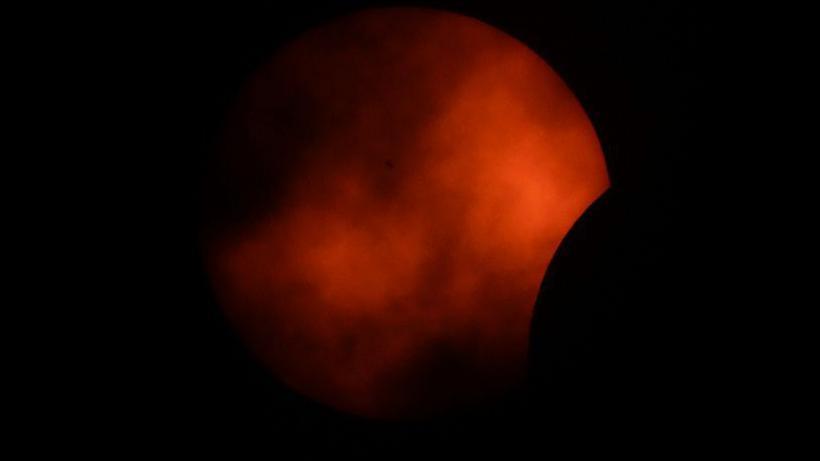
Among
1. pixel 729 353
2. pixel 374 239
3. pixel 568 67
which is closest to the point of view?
pixel 374 239

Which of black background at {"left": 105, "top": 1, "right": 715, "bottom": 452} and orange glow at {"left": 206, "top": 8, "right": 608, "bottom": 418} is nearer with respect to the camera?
orange glow at {"left": 206, "top": 8, "right": 608, "bottom": 418}

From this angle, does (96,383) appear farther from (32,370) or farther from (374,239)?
(374,239)

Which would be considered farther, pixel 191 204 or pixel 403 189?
pixel 191 204

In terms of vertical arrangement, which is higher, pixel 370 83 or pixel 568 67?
pixel 568 67

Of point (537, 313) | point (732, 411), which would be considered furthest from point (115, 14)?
point (732, 411)
